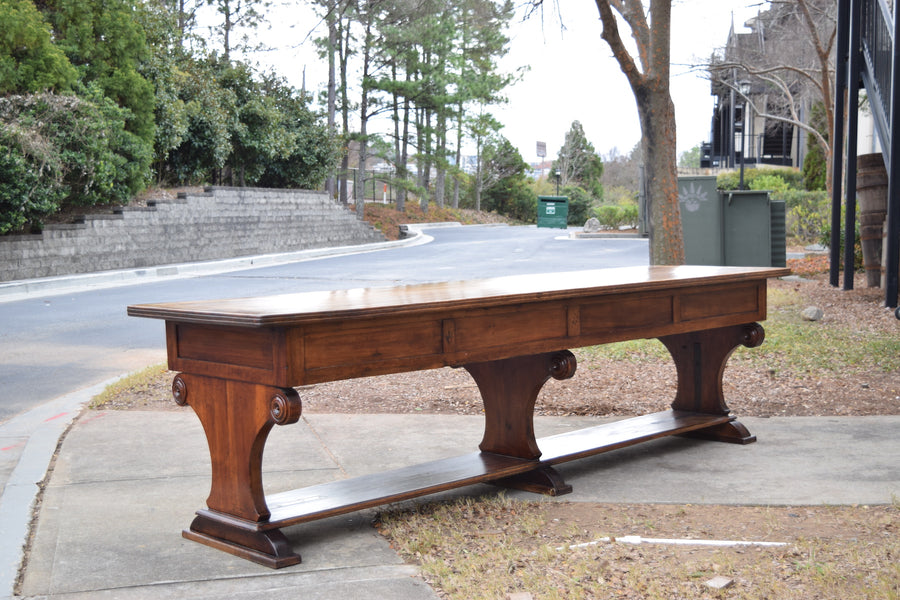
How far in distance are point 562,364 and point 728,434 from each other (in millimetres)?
1834

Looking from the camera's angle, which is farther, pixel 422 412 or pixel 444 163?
pixel 444 163

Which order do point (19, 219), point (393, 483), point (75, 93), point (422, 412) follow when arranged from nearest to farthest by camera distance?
point (393, 483)
point (422, 412)
point (19, 219)
point (75, 93)

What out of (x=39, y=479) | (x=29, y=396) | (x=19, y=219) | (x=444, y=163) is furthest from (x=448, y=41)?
(x=39, y=479)

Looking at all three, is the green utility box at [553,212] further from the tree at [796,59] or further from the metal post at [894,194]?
the metal post at [894,194]

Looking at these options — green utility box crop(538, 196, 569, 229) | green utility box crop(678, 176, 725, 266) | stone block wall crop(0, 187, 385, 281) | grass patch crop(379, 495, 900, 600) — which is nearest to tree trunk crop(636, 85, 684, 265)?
green utility box crop(678, 176, 725, 266)

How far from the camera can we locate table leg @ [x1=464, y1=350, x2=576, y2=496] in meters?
4.81

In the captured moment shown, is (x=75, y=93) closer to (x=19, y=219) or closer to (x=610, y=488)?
(x=19, y=219)

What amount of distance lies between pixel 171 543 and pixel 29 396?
443 cm

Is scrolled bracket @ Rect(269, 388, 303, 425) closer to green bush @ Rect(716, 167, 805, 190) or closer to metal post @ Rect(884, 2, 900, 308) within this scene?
metal post @ Rect(884, 2, 900, 308)

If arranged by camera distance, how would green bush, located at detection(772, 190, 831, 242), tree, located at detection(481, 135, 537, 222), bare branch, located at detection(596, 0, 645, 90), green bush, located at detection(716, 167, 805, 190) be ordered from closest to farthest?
bare branch, located at detection(596, 0, 645, 90) → green bush, located at detection(772, 190, 831, 242) → green bush, located at detection(716, 167, 805, 190) → tree, located at detection(481, 135, 537, 222)

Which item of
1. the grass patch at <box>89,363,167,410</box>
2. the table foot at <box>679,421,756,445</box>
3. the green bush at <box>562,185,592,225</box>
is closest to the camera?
the table foot at <box>679,421,756,445</box>

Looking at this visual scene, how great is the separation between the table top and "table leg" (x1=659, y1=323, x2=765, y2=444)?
46 cm

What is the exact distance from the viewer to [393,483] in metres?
4.48

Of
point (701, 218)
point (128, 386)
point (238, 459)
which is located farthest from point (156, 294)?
point (238, 459)
